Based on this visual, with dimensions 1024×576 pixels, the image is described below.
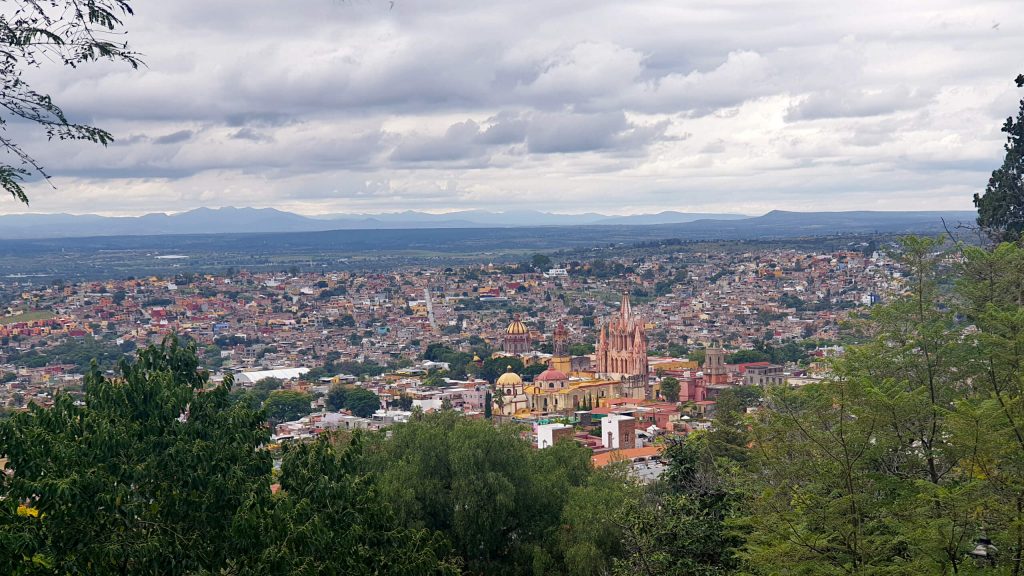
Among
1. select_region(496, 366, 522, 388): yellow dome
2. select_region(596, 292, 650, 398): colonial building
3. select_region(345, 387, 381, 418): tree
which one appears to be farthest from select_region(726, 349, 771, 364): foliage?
select_region(345, 387, 381, 418): tree

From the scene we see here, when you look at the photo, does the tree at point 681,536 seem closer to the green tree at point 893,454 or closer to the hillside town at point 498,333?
the green tree at point 893,454

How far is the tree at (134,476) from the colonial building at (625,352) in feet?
184

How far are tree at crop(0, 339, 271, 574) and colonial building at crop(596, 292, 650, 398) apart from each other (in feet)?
184

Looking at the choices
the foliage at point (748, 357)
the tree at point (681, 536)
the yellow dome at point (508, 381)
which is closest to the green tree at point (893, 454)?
the tree at point (681, 536)

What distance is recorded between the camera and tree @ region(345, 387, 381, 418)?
5670cm

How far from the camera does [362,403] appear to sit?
57.2 metres

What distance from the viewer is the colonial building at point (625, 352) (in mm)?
66500

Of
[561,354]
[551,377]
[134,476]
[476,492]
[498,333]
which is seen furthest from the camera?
[498,333]

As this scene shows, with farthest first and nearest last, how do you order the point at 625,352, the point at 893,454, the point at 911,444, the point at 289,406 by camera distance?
the point at 625,352, the point at 289,406, the point at 911,444, the point at 893,454

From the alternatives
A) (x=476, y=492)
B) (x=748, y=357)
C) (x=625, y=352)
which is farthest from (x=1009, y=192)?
(x=748, y=357)

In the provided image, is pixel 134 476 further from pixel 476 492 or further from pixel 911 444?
pixel 476 492

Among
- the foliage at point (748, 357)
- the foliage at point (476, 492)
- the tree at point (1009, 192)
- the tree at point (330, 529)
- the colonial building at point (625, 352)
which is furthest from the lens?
the foliage at point (748, 357)

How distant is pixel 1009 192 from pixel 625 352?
44840 millimetres

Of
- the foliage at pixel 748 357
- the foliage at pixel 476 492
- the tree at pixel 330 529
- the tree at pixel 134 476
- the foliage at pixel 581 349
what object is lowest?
the foliage at pixel 581 349
